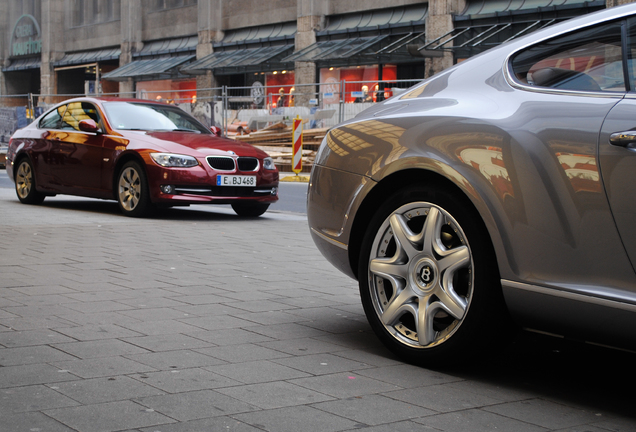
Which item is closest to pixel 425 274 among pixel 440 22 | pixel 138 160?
pixel 138 160

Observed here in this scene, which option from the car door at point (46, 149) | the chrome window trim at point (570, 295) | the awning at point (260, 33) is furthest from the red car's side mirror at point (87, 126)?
the awning at point (260, 33)

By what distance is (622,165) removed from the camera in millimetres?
2871

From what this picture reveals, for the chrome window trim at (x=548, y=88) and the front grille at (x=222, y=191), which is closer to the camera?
the chrome window trim at (x=548, y=88)

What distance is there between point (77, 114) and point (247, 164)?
2626 millimetres

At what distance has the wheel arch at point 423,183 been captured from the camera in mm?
3248

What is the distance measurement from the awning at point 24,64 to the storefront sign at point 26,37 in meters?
0.38

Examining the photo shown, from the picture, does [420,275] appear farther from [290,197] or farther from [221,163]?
[290,197]

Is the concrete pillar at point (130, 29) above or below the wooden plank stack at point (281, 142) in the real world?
above

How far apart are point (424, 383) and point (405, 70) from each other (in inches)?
1135

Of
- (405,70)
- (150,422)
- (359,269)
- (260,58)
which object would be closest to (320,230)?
(359,269)

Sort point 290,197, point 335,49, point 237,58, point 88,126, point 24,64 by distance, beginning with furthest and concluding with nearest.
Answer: point 24,64, point 237,58, point 335,49, point 290,197, point 88,126

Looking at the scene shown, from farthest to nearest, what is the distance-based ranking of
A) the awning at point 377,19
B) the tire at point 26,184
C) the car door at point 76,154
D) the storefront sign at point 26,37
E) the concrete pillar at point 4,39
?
the concrete pillar at point 4,39 → the storefront sign at point 26,37 → the awning at point 377,19 → the tire at point 26,184 → the car door at point 76,154

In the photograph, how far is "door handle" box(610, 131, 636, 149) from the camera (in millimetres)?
2857

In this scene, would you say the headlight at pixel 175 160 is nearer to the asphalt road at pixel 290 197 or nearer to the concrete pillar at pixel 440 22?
the asphalt road at pixel 290 197
